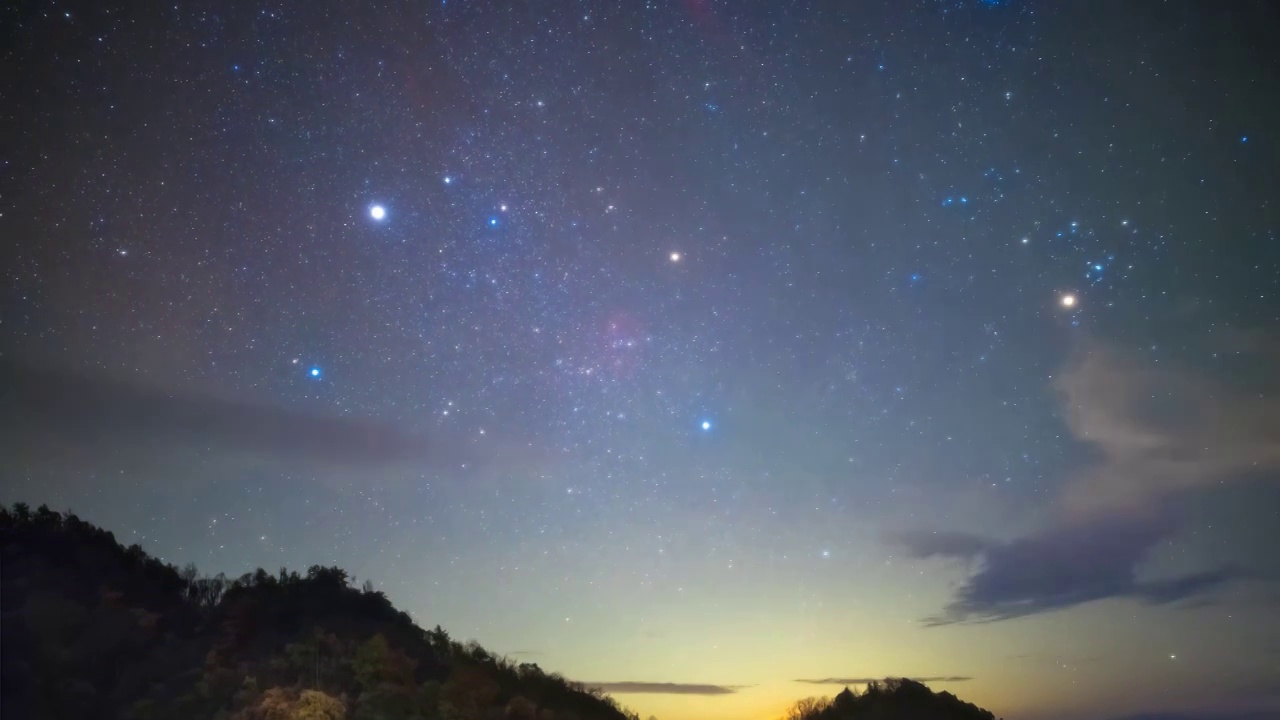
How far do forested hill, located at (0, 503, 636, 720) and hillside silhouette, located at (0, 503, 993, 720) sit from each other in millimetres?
52

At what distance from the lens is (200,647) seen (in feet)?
94.2

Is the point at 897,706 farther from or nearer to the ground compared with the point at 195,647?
nearer to the ground

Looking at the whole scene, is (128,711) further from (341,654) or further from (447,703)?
(447,703)

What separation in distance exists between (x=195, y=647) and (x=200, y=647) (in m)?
0.20

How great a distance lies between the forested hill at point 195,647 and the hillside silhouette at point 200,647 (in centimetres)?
5

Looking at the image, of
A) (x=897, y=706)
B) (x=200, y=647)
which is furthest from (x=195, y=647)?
(x=897, y=706)

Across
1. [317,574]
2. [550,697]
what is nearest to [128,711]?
[317,574]

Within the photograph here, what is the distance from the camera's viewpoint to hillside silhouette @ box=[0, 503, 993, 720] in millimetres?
24391

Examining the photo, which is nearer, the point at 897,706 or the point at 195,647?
the point at 195,647

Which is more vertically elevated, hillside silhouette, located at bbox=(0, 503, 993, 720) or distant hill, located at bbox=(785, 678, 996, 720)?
hillside silhouette, located at bbox=(0, 503, 993, 720)

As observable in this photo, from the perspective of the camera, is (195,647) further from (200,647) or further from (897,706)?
(897,706)

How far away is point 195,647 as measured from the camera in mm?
28547

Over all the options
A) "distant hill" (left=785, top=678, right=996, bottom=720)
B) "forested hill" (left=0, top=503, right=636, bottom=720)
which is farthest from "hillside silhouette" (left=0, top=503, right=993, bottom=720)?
"distant hill" (left=785, top=678, right=996, bottom=720)

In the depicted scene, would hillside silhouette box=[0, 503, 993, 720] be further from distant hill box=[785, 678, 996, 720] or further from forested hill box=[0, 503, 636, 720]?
distant hill box=[785, 678, 996, 720]
